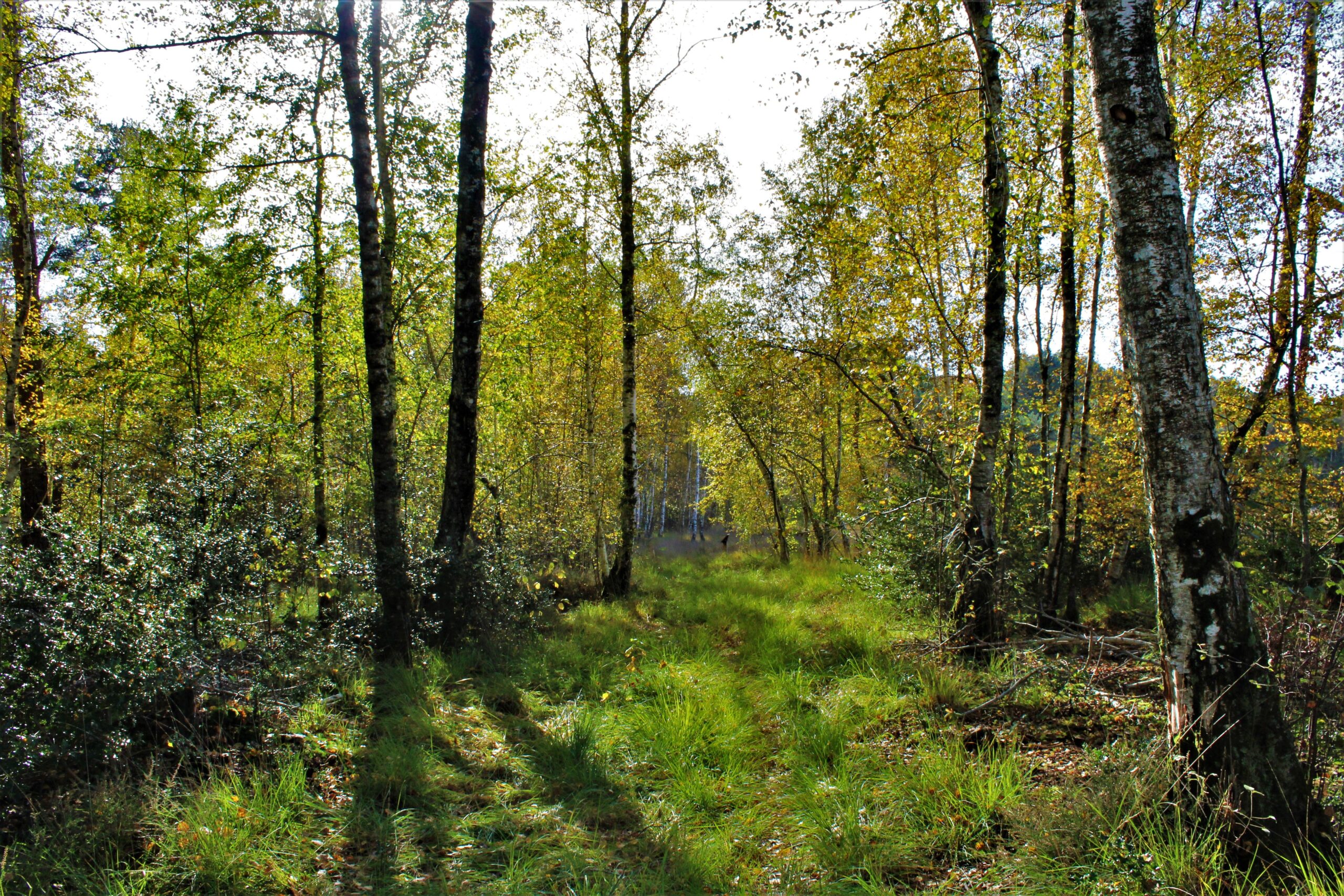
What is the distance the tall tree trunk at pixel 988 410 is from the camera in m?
5.38

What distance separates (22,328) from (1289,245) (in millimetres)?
17974

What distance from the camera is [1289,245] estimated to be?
7.03 meters

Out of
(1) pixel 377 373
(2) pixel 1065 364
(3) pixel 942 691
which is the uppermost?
(2) pixel 1065 364

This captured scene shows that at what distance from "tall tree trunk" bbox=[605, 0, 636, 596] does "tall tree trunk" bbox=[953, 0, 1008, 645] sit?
6.04 metres

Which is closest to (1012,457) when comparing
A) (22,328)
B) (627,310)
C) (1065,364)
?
(1065,364)

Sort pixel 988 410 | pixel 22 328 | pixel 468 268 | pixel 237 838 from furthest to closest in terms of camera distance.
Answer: pixel 22 328 → pixel 468 268 → pixel 988 410 → pixel 237 838

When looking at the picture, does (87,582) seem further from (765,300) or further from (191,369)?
(765,300)

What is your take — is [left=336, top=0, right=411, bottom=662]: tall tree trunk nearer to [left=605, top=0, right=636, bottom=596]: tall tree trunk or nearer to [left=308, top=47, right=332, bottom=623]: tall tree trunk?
[left=308, top=47, right=332, bottom=623]: tall tree trunk

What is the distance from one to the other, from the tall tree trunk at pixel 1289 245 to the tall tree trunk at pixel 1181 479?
6212 mm

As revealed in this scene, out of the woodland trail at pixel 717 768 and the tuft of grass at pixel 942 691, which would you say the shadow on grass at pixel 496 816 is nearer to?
the woodland trail at pixel 717 768

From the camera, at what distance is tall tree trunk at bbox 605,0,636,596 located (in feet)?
34.9

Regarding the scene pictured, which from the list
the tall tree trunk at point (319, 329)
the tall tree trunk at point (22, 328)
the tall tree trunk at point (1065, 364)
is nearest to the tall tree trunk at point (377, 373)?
the tall tree trunk at point (319, 329)

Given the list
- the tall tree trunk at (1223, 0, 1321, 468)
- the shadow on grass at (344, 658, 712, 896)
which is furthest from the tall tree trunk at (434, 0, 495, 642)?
the tall tree trunk at (1223, 0, 1321, 468)

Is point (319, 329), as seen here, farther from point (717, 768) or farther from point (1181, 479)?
point (1181, 479)
